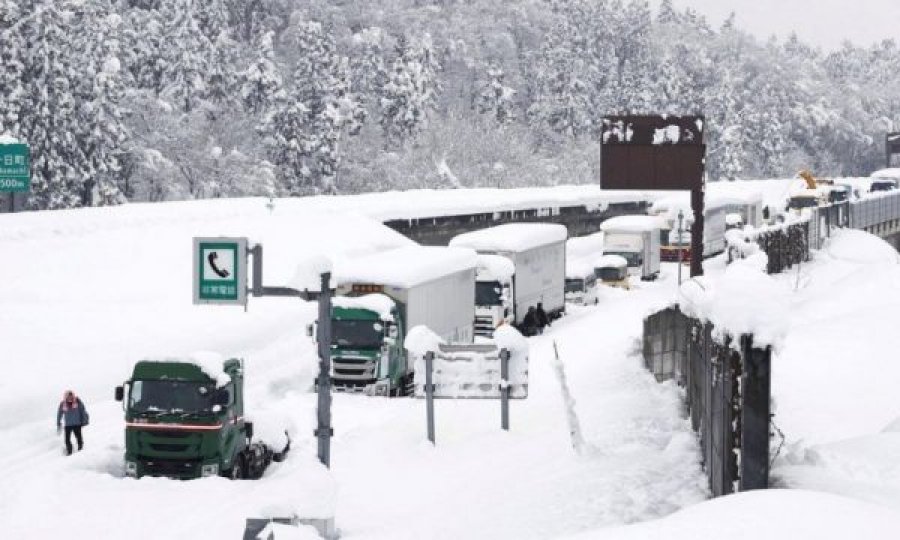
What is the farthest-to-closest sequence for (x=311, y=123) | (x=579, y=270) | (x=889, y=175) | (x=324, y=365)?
(x=889, y=175), (x=311, y=123), (x=579, y=270), (x=324, y=365)

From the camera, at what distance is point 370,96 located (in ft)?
409

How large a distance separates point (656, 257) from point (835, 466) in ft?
159

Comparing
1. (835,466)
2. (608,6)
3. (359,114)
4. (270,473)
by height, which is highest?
(608,6)

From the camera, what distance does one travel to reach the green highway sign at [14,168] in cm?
3816

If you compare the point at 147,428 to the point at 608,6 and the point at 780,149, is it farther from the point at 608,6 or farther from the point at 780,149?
the point at 608,6

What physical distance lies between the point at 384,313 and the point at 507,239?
47.0 ft

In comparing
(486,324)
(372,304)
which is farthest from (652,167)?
(372,304)

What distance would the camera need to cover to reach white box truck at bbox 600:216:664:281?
59156 millimetres

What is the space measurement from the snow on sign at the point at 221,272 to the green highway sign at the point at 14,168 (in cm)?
2366

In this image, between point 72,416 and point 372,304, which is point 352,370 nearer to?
point 372,304

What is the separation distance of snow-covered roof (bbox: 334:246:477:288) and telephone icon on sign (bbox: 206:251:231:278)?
1408 centimetres

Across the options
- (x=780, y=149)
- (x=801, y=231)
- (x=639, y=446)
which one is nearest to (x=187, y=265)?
(x=801, y=231)

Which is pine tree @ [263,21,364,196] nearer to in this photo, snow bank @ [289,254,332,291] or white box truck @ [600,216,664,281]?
white box truck @ [600,216,664,281]

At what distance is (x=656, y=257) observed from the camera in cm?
6228
